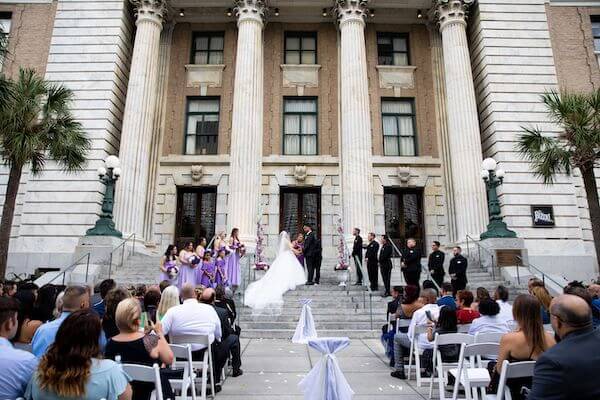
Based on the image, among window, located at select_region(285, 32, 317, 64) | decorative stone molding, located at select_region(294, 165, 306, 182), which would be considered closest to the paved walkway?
decorative stone molding, located at select_region(294, 165, 306, 182)

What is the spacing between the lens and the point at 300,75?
24.0 m

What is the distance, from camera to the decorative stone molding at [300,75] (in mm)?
23906

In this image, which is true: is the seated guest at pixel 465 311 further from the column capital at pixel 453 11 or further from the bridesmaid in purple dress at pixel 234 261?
the column capital at pixel 453 11

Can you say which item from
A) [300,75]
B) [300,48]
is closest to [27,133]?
[300,75]

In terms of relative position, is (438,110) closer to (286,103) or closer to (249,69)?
(286,103)

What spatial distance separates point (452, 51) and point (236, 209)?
12890 mm

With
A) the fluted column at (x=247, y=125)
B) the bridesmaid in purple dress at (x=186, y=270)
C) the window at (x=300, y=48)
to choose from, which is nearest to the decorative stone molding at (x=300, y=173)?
the fluted column at (x=247, y=125)

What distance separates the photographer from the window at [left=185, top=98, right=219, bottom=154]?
23.2m

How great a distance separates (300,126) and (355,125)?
3997 millimetres

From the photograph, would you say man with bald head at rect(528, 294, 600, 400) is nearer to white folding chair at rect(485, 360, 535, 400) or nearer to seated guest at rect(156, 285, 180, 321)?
white folding chair at rect(485, 360, 535, 400)

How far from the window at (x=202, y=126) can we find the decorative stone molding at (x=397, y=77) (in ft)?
29.8

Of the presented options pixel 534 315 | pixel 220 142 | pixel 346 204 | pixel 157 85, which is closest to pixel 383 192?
pixel 346 204

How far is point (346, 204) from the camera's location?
2002 cm

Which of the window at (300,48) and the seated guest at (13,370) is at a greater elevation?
the window at (300,48)
